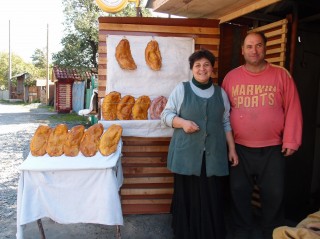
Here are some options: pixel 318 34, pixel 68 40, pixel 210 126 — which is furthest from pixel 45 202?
pixel 68 40

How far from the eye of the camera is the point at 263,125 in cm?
286

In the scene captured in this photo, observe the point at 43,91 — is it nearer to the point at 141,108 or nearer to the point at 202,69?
the point at 141,108

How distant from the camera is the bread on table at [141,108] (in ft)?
11.5

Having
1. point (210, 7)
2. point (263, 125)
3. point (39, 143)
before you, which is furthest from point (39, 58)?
point (263, 125)

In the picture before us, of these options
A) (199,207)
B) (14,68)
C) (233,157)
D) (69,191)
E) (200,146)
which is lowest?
(199,207)

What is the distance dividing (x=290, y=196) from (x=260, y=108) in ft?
6.28

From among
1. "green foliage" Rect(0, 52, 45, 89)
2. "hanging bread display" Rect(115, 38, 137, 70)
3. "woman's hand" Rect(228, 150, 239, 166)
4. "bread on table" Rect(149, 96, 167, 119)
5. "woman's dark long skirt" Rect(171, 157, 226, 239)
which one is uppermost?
"green foliage" Rect(0, 52, 45, 89)

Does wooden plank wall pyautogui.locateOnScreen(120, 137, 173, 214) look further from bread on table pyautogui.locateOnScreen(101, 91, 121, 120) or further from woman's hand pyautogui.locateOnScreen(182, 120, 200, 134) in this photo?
woman's hand pyautogui.locateOnScreen(182, 120, 200, 134)

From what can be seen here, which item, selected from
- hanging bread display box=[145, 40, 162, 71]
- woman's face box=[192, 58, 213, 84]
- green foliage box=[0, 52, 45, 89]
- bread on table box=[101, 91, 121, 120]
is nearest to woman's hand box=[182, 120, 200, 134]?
woman's face box=[192, 58, 213, 84]

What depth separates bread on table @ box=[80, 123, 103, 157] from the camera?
2.97 m

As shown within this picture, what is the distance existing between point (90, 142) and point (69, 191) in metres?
0.48

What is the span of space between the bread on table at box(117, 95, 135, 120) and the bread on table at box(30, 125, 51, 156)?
2.55 ft

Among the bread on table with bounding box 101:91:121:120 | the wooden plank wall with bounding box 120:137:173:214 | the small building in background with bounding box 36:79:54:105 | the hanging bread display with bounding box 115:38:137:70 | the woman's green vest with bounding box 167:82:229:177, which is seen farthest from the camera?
the small building in background with bounding box 36:79:54:105

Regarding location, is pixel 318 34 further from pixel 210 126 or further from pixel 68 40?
pixel 68 40
